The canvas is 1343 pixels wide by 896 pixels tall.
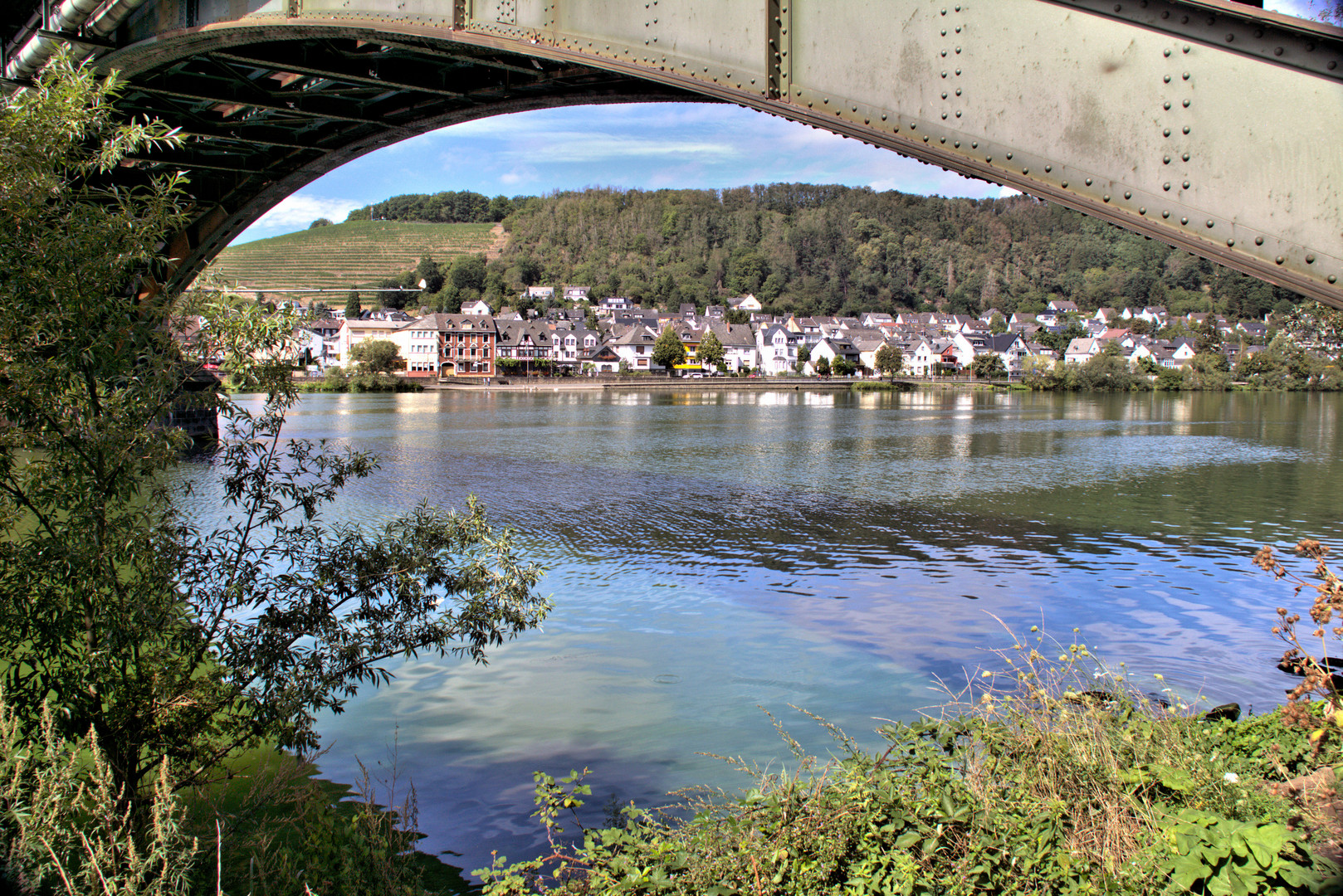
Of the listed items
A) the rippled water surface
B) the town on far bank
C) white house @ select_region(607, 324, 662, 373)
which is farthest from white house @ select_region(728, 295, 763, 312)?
the rippled water surface

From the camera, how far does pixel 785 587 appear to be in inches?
552

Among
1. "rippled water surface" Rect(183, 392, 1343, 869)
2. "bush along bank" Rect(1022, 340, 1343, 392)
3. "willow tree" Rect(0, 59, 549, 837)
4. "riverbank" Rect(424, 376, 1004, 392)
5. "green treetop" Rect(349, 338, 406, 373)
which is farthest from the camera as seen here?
"riverbank" Rect(424, 376, 1004, 392)

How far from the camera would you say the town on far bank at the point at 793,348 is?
9350 cm

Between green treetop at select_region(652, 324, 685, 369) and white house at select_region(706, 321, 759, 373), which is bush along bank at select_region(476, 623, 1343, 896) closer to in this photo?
green treetop at select_region(652, 324, 685, 369)

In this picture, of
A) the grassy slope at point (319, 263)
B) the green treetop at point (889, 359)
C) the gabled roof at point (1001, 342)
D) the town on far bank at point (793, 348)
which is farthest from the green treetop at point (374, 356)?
the gabled roof at point (1001, 342)

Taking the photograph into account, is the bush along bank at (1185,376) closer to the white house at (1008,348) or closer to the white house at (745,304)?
the white house at (1008,348)

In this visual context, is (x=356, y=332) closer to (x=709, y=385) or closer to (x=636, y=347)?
(x=636, y=347)

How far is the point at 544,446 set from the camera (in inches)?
1380

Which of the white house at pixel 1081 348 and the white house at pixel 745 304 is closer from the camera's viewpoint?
the white house at pixel 1081 348

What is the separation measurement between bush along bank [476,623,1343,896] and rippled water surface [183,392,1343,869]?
1.88 metres

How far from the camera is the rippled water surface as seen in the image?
27.8 ft

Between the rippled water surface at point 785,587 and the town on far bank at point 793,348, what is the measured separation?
202 ft

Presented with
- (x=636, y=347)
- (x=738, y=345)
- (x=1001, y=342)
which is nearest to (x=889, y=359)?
(x=738, y=345)

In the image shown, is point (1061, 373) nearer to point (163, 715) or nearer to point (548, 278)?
point (163, 715)
